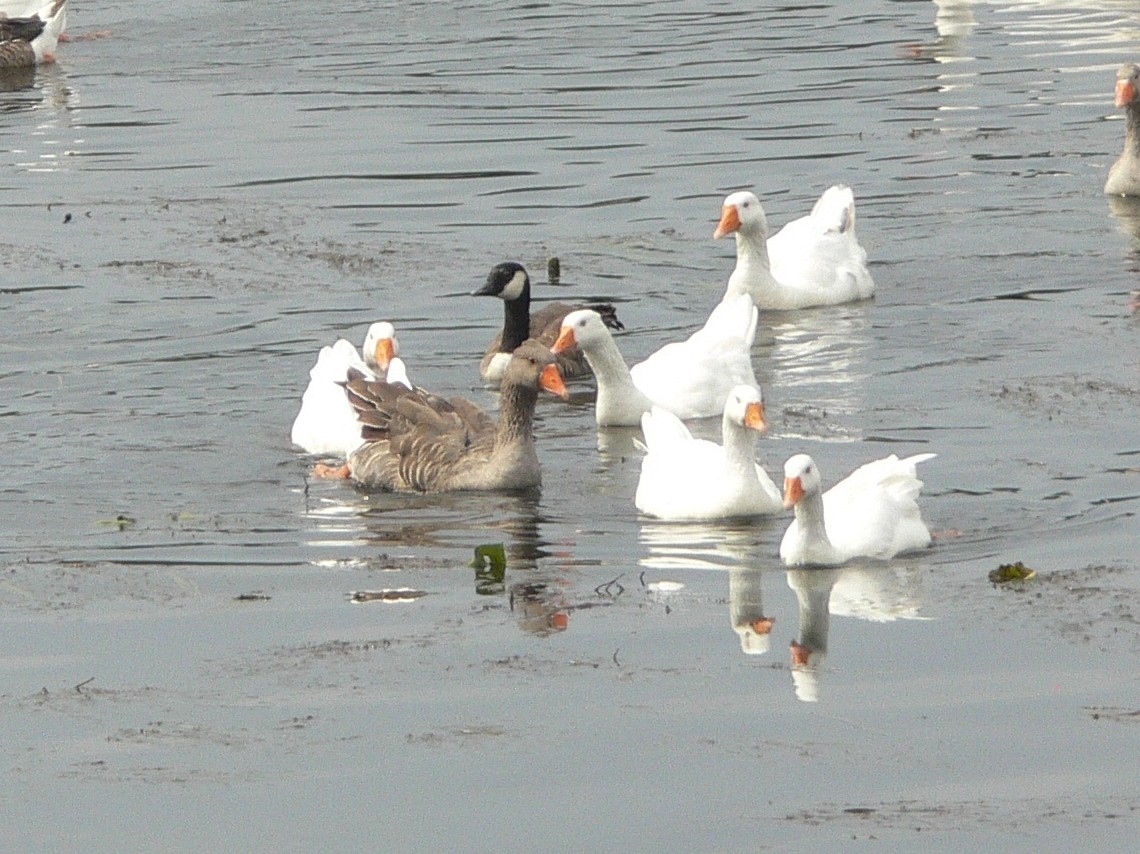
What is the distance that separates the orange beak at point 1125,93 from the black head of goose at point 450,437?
9.38 meters

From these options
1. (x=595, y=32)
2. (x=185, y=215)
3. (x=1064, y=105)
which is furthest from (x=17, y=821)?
(x=595, y=32)

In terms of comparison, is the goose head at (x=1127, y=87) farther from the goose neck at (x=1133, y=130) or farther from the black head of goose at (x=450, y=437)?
the black head of goose at (x=450, y=437)

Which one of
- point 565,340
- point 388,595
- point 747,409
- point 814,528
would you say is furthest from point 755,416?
point 565,340

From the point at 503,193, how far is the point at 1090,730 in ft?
43.1

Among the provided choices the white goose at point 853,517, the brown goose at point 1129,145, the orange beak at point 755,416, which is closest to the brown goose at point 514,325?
the orange beak at point 755,416

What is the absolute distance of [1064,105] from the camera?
23891mm

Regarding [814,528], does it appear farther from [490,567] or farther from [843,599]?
[490,567]

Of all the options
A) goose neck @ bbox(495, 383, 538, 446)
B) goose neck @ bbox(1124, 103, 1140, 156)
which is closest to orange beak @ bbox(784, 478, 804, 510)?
goose neck @ bbox(495, 383, 538, 446)

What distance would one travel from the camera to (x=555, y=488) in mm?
12742

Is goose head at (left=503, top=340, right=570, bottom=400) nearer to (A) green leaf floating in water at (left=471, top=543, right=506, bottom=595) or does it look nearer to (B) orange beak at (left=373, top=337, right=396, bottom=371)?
(B) orange beak at (left=373, top=337, right=396, bottom=371)

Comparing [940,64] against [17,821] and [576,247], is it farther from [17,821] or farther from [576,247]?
[17,821]

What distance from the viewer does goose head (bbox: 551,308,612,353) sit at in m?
13.9

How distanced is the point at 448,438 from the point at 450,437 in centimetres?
3

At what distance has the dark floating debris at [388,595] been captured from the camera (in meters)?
10.2
